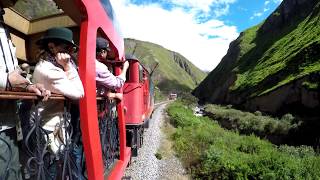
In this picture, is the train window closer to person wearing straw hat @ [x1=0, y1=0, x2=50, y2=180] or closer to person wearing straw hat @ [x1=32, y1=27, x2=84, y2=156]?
person wearing straw hat @ [x1=32, y1=27, x2=84, y2=156]

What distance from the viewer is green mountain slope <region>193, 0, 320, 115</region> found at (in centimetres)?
5791

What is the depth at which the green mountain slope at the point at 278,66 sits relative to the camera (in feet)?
190

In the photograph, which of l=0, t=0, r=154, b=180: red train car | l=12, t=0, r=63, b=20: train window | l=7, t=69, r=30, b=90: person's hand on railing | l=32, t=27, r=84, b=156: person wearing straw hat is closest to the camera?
l=7, t=69, r=30, b=90: person's hand on railing

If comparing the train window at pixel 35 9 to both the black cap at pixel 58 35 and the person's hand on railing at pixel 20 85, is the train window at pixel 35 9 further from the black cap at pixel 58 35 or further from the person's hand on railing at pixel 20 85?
the person's hand on railing at pixel 20 85

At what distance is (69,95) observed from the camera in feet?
11.2

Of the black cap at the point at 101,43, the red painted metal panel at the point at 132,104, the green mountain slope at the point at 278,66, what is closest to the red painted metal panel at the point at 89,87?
the black cap at the point at 101,43

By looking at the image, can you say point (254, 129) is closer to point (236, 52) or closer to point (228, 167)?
point (228, 167)

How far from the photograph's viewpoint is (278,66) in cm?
7594

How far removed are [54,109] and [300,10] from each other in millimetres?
107529

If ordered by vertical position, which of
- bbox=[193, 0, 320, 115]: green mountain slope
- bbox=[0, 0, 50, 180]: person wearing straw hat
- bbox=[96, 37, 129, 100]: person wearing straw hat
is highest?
bbox=[193, 0, 320, 115]: green mountain slope

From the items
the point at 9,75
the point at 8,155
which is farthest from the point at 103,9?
the point at 8,155

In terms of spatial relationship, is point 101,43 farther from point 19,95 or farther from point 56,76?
point 19,95

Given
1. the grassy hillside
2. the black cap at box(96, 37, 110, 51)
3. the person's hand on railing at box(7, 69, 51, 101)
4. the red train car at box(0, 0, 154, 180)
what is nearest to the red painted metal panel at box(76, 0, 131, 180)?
the red train car at box(0, 0, 154, 180)

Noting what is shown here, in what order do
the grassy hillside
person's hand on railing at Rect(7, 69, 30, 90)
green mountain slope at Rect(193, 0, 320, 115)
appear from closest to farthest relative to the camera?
person's hand on railing at Rect(7, 69, 30, 90)
green mountain slope at Rect(193, 0, 320, 115)
the grassy hillside
